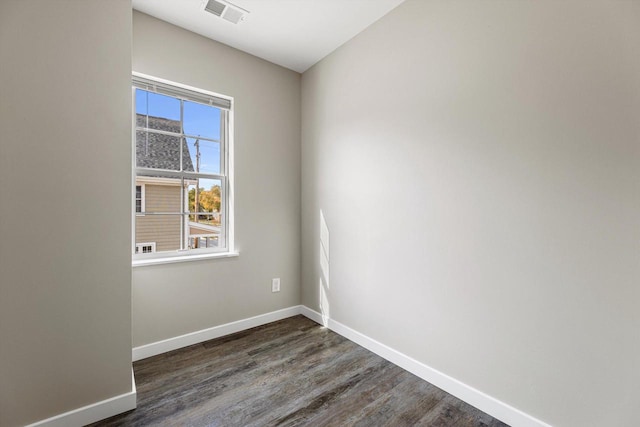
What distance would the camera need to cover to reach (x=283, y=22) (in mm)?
2346

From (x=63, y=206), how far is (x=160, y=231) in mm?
951

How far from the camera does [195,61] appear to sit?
2.51 meters

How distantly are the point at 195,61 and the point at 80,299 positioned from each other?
6.66 ft

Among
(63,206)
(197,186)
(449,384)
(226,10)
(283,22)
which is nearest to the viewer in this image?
(63,206)

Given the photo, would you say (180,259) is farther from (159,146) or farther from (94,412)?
(94,412)

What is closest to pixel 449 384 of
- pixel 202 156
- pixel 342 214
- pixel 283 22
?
pixel 342 214

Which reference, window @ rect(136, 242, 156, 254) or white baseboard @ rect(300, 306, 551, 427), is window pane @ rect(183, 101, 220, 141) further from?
white baseboard @ rect(300, 306, 551, 427)

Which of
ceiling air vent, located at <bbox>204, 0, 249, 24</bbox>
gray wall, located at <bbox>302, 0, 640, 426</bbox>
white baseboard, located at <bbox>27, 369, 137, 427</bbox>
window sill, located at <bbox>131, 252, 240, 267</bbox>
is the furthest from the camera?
window sill, located at <bbox>131, 252, 240, 267</bbox>

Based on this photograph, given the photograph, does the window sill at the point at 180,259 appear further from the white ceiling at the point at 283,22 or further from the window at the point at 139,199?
the white ceiling at the point at 283,22

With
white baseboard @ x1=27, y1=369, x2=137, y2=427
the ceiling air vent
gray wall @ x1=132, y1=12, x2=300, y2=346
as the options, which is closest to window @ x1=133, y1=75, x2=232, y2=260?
gray wall @ x1=132, y1=12, x2=300, y2=346

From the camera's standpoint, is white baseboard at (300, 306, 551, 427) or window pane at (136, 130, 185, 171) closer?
white baseboard at (300, 306, 551, 427)

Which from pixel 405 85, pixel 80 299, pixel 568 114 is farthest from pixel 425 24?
pixel 80 299

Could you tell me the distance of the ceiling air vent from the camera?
213 cm

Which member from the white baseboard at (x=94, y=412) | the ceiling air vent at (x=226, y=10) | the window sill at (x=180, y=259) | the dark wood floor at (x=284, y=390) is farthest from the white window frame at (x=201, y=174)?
the white baseboard at (x=94, y=412)
